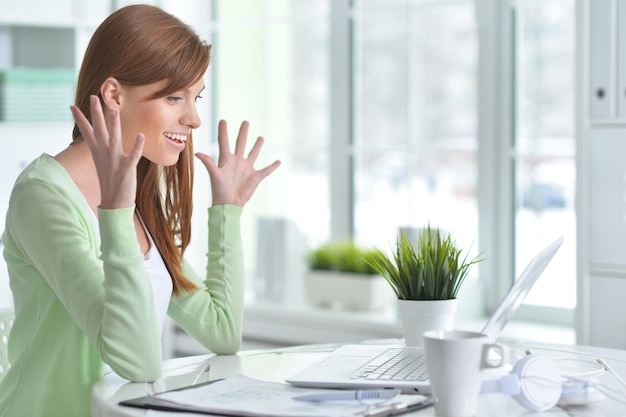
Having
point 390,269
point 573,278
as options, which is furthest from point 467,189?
point 390,269

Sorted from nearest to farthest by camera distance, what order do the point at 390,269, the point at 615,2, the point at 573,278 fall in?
the point at 390,269, the point at 615,2, the point at 573,278

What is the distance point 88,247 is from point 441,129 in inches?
84.0

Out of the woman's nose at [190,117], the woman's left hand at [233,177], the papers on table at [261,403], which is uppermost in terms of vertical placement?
the woman's nose at [190,117]

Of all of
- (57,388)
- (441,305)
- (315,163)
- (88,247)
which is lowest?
(57,388)

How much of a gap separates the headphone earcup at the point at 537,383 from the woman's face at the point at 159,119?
80 centimetres

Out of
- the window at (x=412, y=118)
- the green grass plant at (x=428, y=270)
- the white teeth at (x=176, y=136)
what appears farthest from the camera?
the window at (x=412, y=118)

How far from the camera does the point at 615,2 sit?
255 cm

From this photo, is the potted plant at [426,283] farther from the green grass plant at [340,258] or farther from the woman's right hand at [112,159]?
the green grass plant at [340,258]

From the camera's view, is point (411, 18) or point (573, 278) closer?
point (573, 278)

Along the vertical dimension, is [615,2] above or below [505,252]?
above

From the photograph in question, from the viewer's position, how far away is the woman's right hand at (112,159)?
1.43 meters

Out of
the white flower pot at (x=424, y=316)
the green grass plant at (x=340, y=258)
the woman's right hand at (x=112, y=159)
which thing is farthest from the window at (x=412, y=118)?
the woman's right hand at (x=112, y=159)

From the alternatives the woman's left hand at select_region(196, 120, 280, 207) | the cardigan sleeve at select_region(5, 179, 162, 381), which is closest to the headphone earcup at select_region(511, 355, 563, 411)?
the cardigan sleeve at select_region(5, 179, 162, 381)

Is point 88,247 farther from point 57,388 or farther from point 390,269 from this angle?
point 390,269
